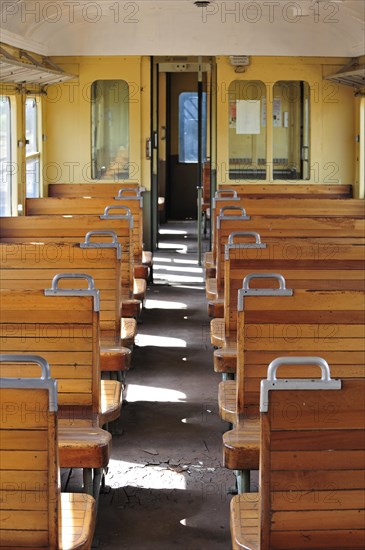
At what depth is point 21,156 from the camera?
862cm

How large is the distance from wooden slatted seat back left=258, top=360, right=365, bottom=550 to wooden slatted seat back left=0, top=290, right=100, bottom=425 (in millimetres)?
1384

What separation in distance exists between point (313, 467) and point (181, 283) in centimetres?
804

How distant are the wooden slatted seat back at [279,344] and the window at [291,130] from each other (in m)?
7.38

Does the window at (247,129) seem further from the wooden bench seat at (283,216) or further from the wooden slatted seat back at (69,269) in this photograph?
the wooden slatted seat back at (69,269)

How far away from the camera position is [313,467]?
9.37ft

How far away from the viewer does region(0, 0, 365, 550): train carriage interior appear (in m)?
2.87

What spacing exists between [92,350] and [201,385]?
2.61m

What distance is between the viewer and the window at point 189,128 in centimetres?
1627

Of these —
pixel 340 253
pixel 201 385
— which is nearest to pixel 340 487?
pixel 340 253

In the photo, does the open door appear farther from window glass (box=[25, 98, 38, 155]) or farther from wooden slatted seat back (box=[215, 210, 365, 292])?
wooden slatted seat back (box=[215, 210, 365, 292])

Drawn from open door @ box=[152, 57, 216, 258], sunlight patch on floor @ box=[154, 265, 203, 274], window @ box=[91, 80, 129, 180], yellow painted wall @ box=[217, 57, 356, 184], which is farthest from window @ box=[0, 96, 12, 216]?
open door @ box=[152, 57, 216, 258]

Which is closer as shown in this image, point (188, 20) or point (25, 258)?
point (25, 258)

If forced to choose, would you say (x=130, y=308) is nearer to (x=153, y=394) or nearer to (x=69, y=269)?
(x=153, y=394)

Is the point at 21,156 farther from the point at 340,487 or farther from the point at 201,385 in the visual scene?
the point at 340,487
